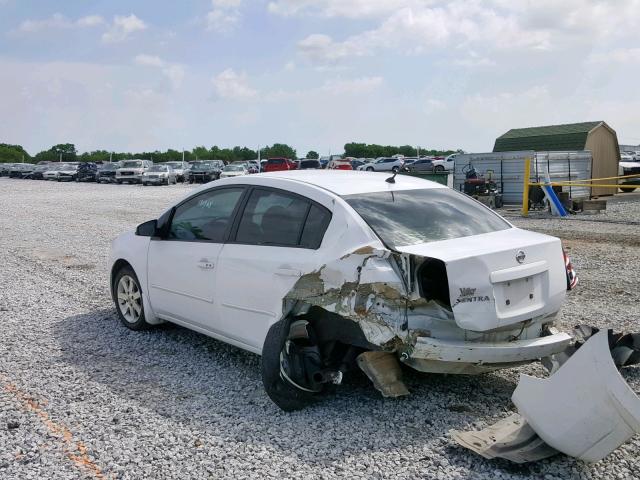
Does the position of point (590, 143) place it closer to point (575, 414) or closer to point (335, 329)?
point (335, 329)

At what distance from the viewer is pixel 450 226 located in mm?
4664

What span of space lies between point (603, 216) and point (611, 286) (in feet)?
35.4

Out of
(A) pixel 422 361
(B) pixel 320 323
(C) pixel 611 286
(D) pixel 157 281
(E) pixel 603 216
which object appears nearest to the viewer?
(A) pixel 422 361

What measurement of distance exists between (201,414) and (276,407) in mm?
500

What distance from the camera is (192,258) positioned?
17.5 feet

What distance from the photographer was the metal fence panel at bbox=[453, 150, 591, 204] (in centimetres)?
2228

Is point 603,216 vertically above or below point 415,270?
below

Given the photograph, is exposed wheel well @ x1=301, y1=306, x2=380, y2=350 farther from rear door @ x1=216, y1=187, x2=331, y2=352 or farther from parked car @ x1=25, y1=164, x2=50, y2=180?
parked car @ x1=25, y1=164, x2=50, y2=180

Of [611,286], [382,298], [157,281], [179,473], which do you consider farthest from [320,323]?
[611,286]

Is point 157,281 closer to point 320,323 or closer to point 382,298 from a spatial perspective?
point 320,323

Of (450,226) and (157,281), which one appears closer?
(450,226)

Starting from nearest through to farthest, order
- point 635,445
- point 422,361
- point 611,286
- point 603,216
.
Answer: point 635,445, point 422,361, point 611,286, point 603,216

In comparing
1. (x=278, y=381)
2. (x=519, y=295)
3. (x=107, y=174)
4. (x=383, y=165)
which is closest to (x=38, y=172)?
(x=107, y=174)

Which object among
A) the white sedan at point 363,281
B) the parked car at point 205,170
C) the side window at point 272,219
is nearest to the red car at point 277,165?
the parked car at point 205,170
